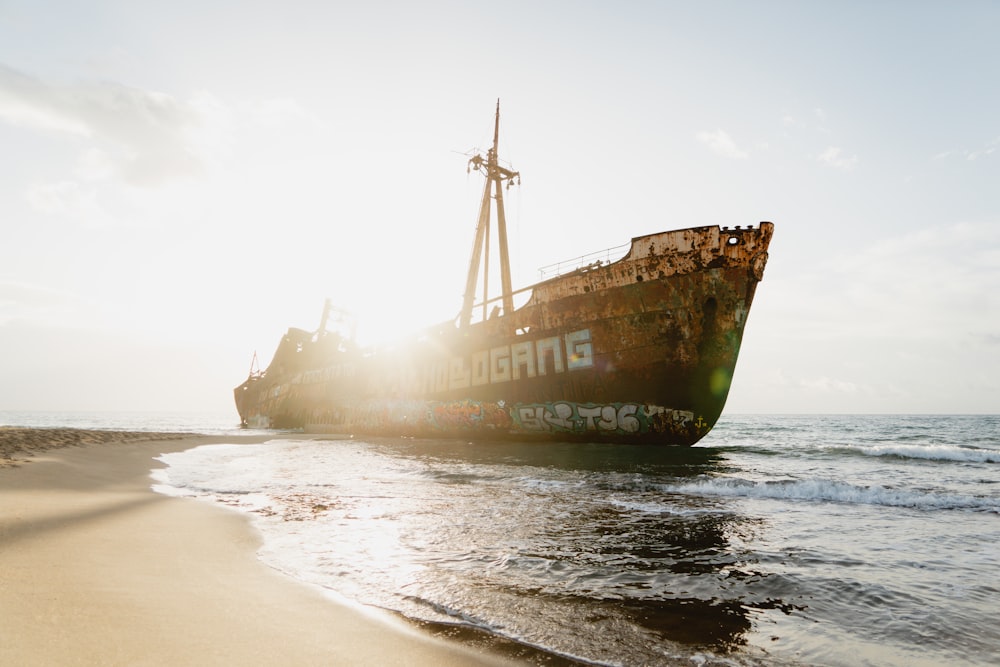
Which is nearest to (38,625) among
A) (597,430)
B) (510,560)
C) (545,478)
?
(510,560)

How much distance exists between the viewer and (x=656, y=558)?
4.17 metres

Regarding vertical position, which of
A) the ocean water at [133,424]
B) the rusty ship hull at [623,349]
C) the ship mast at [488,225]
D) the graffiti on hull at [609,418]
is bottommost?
the ocean water at [133,424]

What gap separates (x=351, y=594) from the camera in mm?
3211

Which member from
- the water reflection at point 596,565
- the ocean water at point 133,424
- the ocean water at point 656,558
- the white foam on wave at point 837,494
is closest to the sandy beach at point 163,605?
the ocean water at point 656,558

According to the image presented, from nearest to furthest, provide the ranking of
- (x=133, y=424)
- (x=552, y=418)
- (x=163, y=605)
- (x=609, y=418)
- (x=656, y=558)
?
(x=163, y=605) < (x=656, y=558) < (x=609, y=418) < (x=552, y=418) < (x=133, y=424)

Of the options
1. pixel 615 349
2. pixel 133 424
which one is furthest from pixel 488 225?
pixel 133 424

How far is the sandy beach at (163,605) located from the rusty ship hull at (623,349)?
1226 cm

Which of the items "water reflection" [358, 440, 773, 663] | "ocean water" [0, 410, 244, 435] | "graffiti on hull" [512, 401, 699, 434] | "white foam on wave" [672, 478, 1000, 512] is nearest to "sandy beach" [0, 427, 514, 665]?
"water reflection" [358, 440, 773, 663]

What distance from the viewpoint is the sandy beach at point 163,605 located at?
6.82ft

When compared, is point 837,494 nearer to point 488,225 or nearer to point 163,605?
point 163,605

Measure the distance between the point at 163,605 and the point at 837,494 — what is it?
355 inches

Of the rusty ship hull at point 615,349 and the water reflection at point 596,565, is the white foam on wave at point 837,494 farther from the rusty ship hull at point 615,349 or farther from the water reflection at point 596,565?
the rusty ship hull at point 615,349

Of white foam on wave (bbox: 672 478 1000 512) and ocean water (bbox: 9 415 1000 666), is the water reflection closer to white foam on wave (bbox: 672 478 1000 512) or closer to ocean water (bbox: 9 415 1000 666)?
ocean water (bbox: 9 415 1000 666)

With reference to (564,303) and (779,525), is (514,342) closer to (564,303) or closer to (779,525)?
(564,303)
